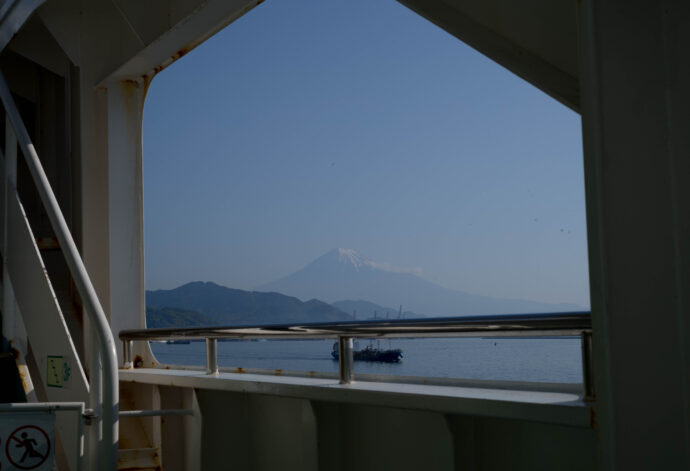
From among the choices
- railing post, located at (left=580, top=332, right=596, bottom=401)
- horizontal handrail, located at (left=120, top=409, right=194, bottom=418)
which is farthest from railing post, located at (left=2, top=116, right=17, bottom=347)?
railing post, located at (left=580, top=332, right=596, bottom=401)

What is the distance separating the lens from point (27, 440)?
2.84 m

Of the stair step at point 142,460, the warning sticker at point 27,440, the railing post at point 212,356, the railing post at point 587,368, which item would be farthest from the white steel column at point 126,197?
the railing post at point 587,368

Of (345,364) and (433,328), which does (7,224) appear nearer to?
(345,364)

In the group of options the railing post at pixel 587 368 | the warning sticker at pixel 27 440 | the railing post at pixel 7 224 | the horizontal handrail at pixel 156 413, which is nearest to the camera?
the railing post at pixel 587 368

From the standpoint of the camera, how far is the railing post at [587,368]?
1749 mm

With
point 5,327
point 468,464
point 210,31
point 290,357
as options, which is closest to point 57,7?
point 210,31

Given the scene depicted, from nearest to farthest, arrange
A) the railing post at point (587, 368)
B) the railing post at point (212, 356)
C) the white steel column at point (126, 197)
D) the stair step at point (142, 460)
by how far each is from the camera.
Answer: the railing post at point (587, 368) < the railing post at point (212, 356) < the stair step at point (142, 460) < the white steel column at point (126, 197)

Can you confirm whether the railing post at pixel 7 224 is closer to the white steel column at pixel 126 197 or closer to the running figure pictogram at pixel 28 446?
the white steel column at pixel 126 197

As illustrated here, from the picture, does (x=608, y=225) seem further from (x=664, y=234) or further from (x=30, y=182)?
(x=30, y=182)

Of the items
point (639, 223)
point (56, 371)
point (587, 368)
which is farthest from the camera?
point (56, 371)

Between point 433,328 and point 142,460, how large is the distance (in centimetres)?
225

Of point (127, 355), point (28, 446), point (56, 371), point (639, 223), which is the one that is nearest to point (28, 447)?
point (28, 446)

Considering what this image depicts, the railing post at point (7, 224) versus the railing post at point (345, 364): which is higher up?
the railing post at point (7, 224)

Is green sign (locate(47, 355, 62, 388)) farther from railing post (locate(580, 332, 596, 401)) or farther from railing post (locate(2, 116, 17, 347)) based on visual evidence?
railing post (locate(580, 332, 596, 401))
